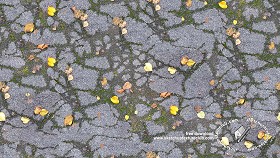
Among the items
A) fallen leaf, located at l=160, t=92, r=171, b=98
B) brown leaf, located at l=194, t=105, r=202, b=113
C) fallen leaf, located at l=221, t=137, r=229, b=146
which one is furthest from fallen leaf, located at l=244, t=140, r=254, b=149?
fallen leaf, located at l=160, t=92, r=171, b=98

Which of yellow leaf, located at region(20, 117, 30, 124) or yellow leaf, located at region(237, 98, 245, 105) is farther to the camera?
yellow leaf, located at region(237, 98, 245, 105)

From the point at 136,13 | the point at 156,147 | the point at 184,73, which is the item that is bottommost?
the point at 156,147

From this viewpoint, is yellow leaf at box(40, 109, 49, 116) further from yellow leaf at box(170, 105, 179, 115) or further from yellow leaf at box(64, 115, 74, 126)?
yellow leaf at box(170, 105, 179, 115)

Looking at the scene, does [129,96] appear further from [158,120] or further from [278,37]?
[278,37]

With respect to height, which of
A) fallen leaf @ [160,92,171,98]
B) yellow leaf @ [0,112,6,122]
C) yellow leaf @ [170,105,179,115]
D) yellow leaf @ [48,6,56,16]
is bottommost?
yellow leaf @ [0,112,6,122]

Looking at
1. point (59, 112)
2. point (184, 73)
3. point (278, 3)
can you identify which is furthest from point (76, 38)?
point (278, 3)

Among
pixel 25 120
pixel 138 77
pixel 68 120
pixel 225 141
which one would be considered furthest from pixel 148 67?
pixel 25 120

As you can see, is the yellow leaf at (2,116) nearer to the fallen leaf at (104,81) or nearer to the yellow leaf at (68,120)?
the yellow leaf at (68,120)

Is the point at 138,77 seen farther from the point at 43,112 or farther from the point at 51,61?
the point at 43,112
